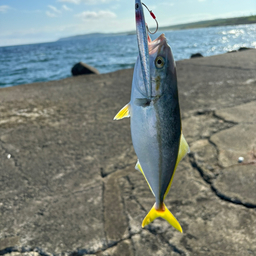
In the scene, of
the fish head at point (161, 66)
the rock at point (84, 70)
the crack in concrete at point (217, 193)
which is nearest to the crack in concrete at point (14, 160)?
the crack in concrete at point (217, 193)

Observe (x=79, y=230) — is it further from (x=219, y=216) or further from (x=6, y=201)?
(x=219, y=216)

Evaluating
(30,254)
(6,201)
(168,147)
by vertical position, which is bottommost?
(30,254)

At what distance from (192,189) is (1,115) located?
3.54 metres

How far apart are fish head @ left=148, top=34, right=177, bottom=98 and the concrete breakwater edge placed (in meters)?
1.47

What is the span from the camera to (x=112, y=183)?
2619mm

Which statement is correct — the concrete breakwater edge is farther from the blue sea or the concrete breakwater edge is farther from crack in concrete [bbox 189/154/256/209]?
the blue sea

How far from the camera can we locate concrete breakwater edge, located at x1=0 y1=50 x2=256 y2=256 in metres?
1.94

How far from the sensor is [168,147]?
842mm

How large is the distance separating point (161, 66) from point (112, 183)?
2.02 m

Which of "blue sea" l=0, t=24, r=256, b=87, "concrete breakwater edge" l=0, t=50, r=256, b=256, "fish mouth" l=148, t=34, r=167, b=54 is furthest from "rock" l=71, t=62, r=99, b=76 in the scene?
"fish mouth" l=148, t=34, r=167, b=54

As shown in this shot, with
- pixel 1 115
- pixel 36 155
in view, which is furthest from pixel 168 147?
pixel 1 115

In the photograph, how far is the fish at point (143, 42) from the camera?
60 cm

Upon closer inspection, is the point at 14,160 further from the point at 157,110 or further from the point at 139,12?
the point at 139,12

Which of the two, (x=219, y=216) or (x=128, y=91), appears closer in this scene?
(x=219, y=216)
